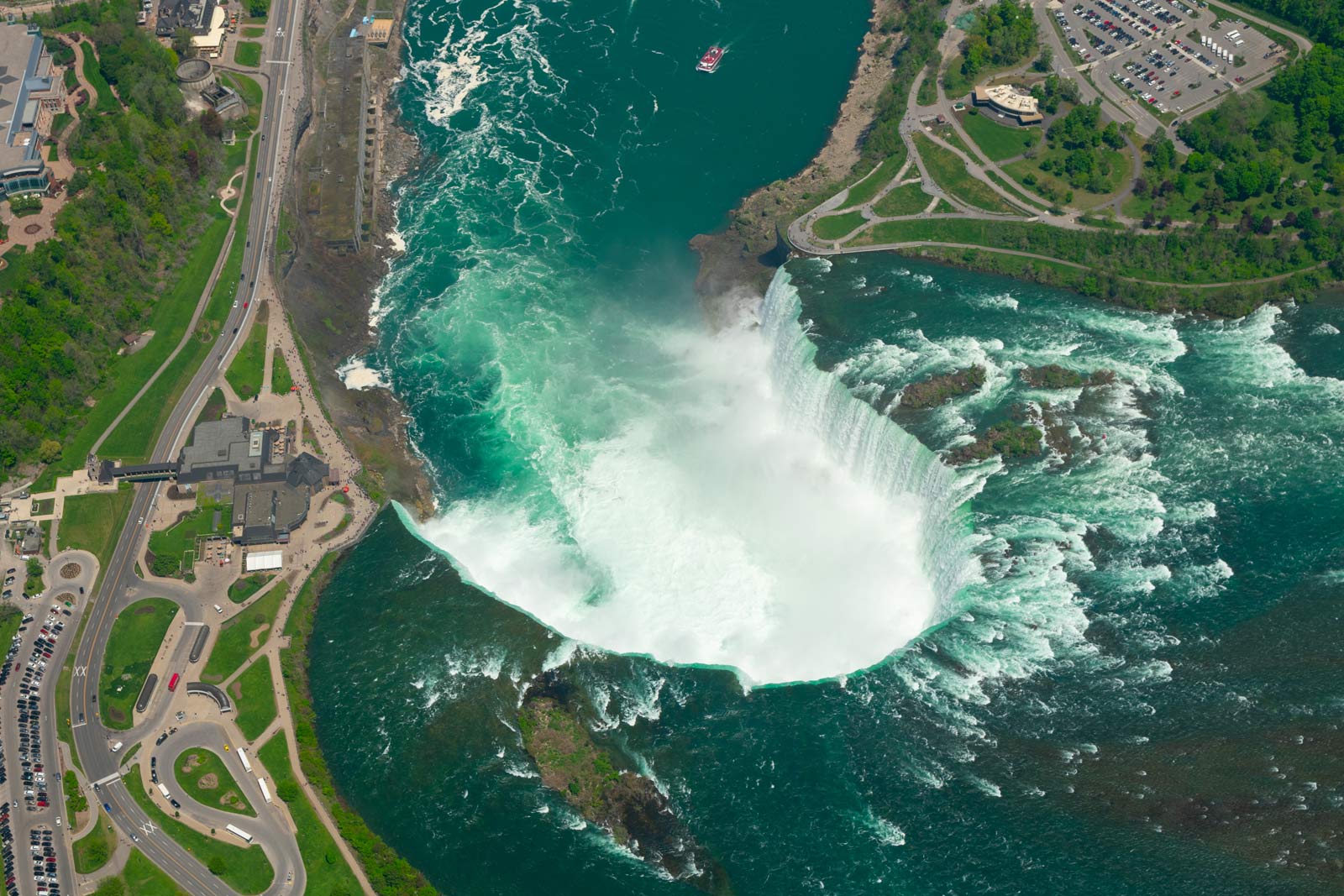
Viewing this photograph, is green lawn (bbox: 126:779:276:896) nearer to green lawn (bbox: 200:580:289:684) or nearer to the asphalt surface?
the asphalt surface

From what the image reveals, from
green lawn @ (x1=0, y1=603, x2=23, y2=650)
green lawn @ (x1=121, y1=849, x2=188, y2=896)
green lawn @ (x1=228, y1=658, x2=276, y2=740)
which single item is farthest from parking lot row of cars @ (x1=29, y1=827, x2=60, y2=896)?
green lawn @ (x1=0, y1=603, x2=23, y2=650)

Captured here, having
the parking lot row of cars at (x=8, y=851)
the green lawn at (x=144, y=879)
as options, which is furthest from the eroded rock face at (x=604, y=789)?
the parking lot row of cars at (x=8, y=851)

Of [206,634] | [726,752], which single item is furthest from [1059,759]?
[206,634]

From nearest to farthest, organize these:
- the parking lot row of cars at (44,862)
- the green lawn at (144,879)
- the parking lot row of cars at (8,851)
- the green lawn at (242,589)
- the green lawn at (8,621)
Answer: the parking lot row of cars at (44,862) → the parking lot row of cars at (8,851) → the green lawn at (144,879) → the green lawn at (8,621) → the green lawn at (242,589)

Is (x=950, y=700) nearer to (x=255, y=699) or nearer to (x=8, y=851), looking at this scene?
(x=255, y=699)

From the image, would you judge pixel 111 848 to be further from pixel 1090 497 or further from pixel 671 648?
pixel 1090 497

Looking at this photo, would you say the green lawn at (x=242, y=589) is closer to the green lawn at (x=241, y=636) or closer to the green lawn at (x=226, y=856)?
the green lawn at (x=241, y=636)

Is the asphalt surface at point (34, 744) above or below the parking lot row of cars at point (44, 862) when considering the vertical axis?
above
